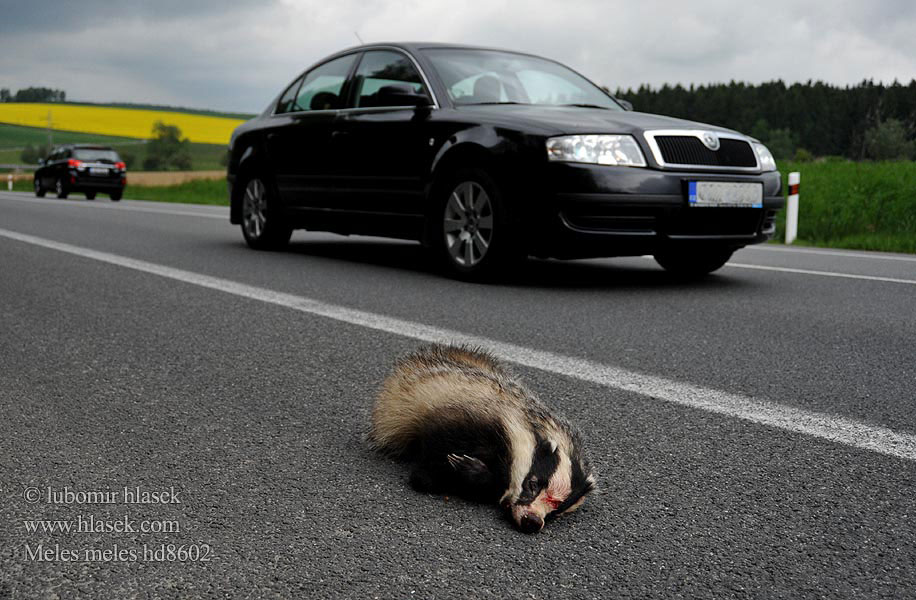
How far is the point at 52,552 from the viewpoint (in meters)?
2.15

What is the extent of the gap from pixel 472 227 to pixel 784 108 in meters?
102

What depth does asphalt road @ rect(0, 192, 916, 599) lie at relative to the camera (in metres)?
2.07

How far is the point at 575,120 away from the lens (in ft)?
21.7

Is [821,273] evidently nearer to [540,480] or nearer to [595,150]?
[595,150]

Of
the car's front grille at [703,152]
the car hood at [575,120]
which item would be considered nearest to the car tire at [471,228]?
the car hood at [575,120]

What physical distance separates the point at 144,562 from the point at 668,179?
4.89 meters

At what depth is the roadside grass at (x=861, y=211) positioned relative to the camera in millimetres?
11539

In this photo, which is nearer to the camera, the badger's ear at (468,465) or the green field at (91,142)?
the badger's ear at (468,465)

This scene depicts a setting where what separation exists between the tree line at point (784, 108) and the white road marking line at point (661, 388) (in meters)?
81.0

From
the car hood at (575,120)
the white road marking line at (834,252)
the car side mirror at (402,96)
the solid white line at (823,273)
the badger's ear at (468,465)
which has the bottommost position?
the badger's ear at (468,465)

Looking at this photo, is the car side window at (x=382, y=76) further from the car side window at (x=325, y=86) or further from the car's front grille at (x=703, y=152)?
the car's front grille at (x=703, y=152)

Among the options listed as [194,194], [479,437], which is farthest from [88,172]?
[479,437]

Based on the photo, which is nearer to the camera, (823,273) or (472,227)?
(472,227)

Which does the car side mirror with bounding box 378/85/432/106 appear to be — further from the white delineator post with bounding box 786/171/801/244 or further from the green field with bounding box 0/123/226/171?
the green field with bounding box 0/123/226/171
